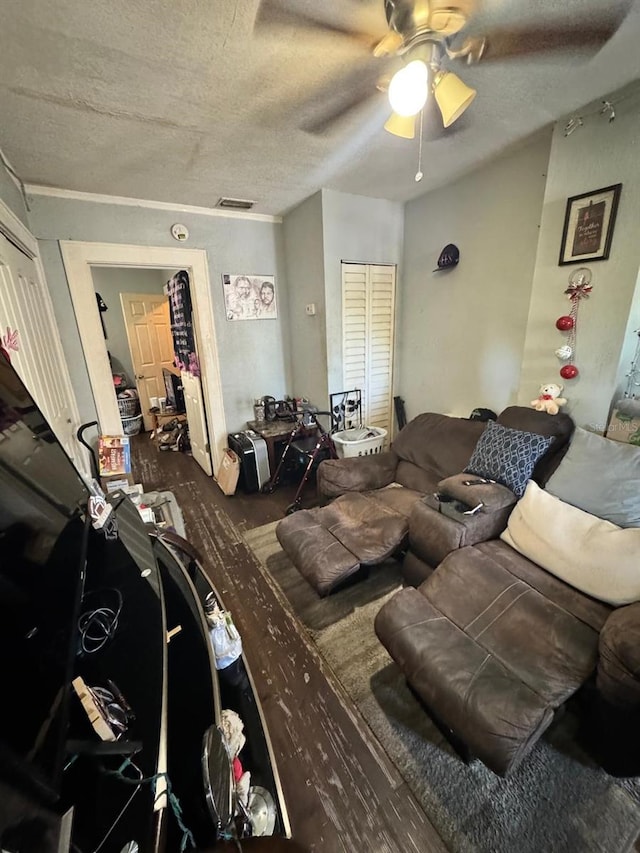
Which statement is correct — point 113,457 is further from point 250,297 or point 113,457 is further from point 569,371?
point 569,371

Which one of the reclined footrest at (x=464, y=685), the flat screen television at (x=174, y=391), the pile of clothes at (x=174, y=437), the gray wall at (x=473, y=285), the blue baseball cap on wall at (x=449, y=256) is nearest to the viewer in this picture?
the reclined footrest at (x=464, y=685)

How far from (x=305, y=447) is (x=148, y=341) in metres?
3.50

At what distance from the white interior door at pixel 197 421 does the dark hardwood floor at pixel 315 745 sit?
140 centimetres

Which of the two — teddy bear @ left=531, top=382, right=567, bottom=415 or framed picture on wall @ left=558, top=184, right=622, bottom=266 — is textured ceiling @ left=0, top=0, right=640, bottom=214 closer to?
framed picture on wall @ left=558, top=184, right=622, bottom=266

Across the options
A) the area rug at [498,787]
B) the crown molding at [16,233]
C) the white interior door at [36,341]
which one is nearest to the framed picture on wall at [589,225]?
the area rug at [498,787]

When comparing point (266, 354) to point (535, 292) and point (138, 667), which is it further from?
point (138, 667)

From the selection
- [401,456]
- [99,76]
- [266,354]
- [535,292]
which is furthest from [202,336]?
[535,292]

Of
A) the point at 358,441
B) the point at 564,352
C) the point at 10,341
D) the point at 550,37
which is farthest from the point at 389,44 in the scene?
the point at 358,441

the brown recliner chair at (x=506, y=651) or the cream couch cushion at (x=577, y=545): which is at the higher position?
the cream couch cushion at (x=577, y=545)

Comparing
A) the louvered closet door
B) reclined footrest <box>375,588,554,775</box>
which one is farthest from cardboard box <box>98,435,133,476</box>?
reclined footrest <box>375,588,554,775</box>

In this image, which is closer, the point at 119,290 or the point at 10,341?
the point at 10,341

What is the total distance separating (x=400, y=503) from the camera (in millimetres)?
2172

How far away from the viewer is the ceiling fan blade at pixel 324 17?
1.04 meters

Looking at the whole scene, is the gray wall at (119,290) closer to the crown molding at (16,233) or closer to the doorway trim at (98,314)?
the doorway trim at (98,314)
